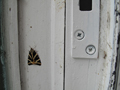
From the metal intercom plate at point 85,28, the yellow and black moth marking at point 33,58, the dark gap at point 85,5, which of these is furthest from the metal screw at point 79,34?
the yellow and black moth marking at point 33,58

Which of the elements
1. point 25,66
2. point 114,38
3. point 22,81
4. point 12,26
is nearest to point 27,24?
point 12,26

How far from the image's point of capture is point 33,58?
0.67 m

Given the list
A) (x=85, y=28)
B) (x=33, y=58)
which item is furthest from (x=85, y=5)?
(x=33, y=58)

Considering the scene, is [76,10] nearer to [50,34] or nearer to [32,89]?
[50,34]

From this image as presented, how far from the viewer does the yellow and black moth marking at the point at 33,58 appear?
67cm

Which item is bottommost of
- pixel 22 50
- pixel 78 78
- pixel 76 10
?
pixel 78 78

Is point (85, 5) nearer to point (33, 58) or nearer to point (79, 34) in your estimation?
point (79, 34)

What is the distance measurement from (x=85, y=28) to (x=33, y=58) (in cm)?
38

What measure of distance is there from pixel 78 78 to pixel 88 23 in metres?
0.29

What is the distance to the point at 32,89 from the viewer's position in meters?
0.70

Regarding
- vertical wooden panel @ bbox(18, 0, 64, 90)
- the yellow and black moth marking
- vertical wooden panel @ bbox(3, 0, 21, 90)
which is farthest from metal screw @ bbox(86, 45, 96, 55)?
vertical wooden panel @ bbox(3, 0, 21, 90)

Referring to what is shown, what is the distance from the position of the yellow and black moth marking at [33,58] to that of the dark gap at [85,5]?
1.28 feet

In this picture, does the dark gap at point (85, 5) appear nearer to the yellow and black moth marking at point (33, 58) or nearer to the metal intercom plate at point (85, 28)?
the metal intercom plate at point (85, 28)

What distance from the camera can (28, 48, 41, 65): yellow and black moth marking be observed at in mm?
666
